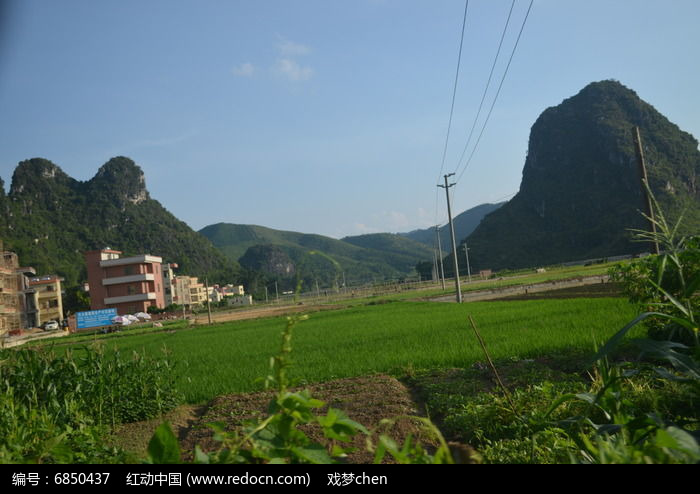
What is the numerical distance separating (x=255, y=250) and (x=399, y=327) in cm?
15684

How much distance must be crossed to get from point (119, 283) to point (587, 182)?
113 m

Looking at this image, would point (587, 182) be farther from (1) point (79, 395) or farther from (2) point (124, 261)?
(1) point (79, 395)

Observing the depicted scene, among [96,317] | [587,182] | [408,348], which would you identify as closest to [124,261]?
[96,317]

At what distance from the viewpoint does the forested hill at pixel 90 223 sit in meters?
92.5

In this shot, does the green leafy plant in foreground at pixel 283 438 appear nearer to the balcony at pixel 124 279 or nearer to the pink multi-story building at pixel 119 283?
the pink multi-story building at pixel 119 283

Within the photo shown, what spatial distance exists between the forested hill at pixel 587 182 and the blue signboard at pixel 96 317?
285 feet

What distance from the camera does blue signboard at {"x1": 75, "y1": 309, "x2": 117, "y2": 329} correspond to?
37719mm

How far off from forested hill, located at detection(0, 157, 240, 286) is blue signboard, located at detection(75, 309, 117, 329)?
179ft

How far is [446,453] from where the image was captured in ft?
3.78

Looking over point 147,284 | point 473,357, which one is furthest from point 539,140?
point 473,357

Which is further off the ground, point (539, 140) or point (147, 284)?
point (539, 140)

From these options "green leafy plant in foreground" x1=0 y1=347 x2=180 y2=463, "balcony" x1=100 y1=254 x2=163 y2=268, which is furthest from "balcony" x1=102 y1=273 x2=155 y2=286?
"green leafy plant in foreground" x1=0 y1=347 x2=180 y2=463

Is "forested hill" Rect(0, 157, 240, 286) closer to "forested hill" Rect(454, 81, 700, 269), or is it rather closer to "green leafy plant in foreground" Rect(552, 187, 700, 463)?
"forested hill" Rect(454, 81, 700, 269)
